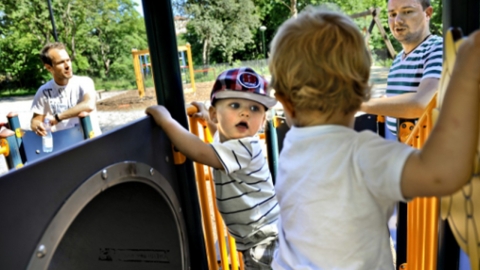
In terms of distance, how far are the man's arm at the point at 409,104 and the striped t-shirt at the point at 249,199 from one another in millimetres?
651

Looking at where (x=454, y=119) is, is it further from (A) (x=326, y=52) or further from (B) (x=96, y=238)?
(B) (x=96, y=238)

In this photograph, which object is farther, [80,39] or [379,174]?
[80,39]

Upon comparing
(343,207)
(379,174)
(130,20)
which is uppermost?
(130,20)

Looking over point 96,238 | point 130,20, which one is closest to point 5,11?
point 130,20

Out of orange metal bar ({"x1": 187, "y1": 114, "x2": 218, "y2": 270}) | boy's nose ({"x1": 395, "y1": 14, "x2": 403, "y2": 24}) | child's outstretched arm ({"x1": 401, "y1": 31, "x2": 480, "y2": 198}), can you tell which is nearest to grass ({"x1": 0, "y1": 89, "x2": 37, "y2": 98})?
orange metal bar ({"x1": 187, "y1": 114, "x2": 218, "y2": 270})

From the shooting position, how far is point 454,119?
782 mm

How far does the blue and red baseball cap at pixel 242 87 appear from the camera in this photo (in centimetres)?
159

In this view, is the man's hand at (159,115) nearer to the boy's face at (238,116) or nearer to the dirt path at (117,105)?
the boy's face at (238,116)

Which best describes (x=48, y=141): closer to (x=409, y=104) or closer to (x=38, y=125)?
(x=38, y=125)

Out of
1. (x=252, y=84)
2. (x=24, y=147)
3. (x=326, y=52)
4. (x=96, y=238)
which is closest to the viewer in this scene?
(x=326, y=52)

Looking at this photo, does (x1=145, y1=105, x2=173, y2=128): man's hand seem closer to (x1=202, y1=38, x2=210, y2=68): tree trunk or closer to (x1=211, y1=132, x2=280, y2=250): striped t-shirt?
(x1=211, y1=132, x2=280, y2=250): striped t-shirt

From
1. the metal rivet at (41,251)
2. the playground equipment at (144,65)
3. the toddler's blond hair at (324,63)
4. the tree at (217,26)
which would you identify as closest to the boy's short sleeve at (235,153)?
the toddler's blond hair at (324,63)

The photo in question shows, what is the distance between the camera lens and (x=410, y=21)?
2.45m

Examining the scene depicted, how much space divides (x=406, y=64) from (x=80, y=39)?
22554 millimetres
